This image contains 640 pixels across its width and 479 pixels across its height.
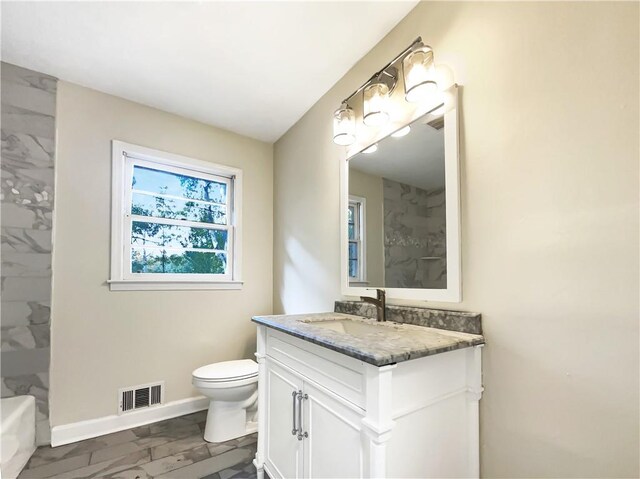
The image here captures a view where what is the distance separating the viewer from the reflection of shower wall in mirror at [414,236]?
1.32m

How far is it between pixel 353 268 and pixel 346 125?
33.5 inches

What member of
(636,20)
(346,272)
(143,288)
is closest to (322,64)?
(346,272)

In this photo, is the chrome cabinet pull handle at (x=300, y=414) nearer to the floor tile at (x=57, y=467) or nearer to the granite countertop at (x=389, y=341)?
the granite countertop at (x=389, y=341)

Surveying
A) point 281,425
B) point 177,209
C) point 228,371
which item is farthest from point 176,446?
point 177,209

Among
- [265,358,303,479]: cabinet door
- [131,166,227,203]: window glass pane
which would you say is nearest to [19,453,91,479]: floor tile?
[265,358,303,479]: cabinet door

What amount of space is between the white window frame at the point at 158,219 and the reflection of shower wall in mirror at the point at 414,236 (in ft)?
5.13

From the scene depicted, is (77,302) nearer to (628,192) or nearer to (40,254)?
(40,254)

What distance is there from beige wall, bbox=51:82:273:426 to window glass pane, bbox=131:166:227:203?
20 centimetres

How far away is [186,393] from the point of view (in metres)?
2.38

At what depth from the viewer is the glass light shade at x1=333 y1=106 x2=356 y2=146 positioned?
1.76m

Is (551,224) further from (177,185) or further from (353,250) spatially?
(177,185)

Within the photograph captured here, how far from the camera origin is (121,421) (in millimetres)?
2123

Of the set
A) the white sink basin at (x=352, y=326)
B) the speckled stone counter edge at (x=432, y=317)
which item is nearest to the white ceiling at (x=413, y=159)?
the speckled stone counter edge at (x=432, y=317)

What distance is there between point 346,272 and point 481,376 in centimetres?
92
